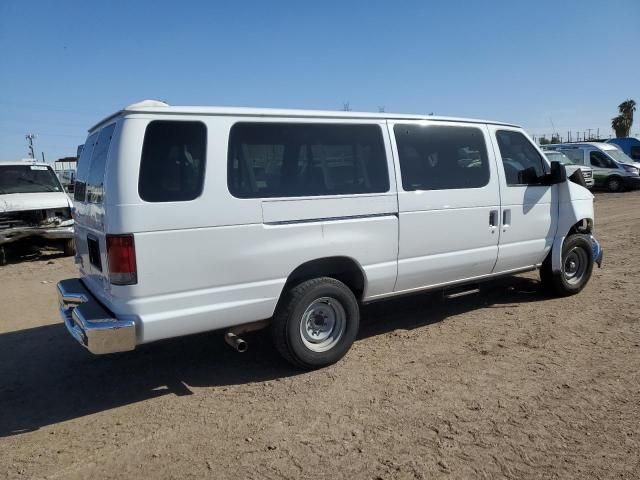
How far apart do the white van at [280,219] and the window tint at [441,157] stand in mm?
15

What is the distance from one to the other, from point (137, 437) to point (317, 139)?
2686 millimetres

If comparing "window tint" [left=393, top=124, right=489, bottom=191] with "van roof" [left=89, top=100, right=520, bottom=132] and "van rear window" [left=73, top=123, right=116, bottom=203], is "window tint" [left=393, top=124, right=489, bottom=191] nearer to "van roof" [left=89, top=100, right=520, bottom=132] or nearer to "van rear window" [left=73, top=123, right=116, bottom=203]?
"van roof" [left=89, top=100, right=520, bottom=132]

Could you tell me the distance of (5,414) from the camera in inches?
152

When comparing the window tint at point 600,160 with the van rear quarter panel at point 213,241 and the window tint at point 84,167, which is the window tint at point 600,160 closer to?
the van rear quarter panel at point 213,241

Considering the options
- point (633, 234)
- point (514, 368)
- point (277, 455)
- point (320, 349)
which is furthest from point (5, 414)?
point (633, 234)

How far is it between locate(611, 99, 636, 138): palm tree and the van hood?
185 feet

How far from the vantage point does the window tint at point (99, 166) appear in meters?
3.81

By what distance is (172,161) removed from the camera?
3.72 meters

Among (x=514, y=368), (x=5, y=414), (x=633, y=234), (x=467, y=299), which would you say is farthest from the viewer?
(x=633, y=234)

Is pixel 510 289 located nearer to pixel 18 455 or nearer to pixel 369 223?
pixel 369 223

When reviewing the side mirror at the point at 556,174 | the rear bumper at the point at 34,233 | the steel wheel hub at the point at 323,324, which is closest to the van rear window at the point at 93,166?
the steel wheel hub at the point at 323,324

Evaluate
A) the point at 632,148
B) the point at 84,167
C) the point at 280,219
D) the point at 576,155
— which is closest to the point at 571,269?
the point at 280,219

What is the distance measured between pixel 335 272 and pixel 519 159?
275 cm

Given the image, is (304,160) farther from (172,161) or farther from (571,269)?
(571,269)
